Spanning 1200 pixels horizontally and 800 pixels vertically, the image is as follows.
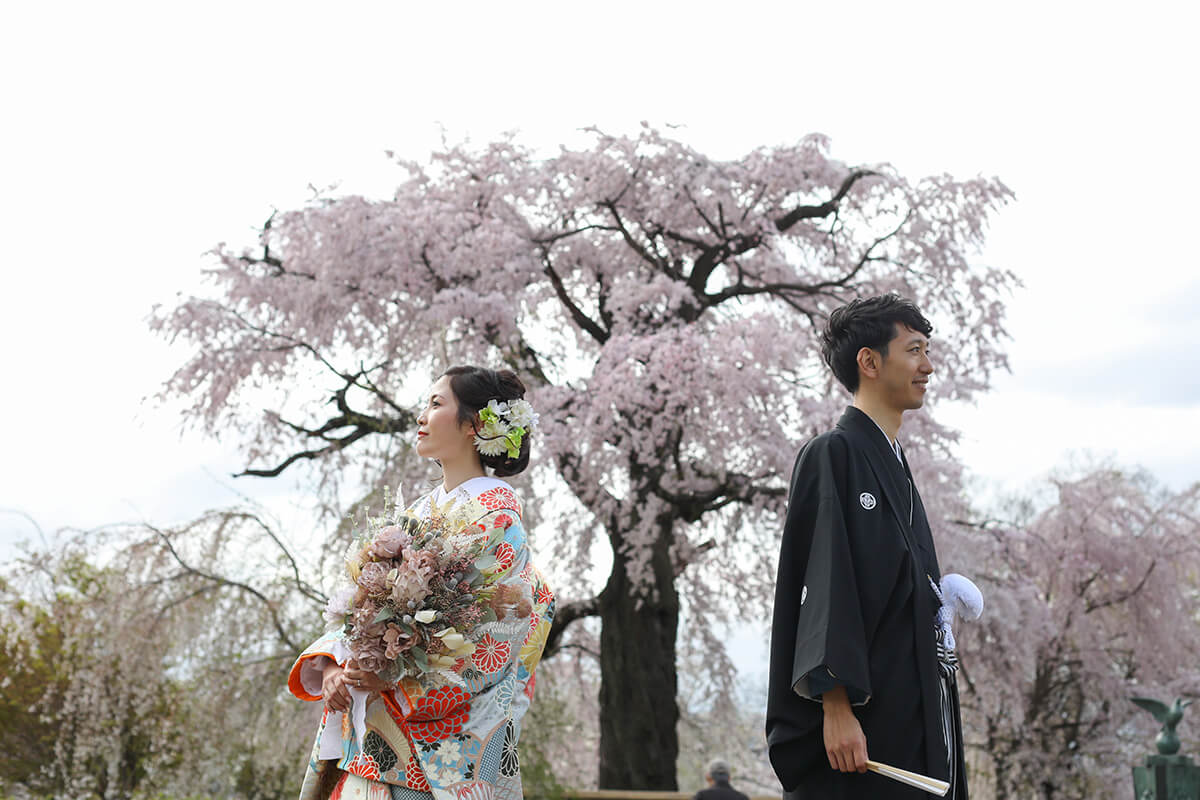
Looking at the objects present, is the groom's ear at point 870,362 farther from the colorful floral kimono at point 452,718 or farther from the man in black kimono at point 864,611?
the colorful floral kimono at point 452,718

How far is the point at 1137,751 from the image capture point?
10.6m

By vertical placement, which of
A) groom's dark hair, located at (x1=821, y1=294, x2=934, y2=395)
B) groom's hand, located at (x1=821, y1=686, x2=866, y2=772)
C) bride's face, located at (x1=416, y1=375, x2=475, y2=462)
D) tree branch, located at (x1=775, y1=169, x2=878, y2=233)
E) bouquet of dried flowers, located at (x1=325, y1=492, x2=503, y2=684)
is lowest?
groom's hand, located at (x1=821, y1=686, x2=866, y2=772)

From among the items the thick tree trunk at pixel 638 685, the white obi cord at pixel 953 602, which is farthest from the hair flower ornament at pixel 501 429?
the thick tree trunk at pixel 638 685

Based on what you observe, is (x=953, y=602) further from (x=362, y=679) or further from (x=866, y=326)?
(x=362, y=679)

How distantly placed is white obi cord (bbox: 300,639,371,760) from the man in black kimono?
980 millimetres

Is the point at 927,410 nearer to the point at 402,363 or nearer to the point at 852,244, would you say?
the point at 852,244

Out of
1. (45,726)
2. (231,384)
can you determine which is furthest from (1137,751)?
(45,726)

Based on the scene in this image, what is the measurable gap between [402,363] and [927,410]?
3818 millimetres

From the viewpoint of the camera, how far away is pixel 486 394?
10.0 ft

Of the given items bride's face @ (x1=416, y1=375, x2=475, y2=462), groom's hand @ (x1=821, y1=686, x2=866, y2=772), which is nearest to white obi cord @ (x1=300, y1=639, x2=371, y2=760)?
bride's face @ (x1=416, y1=375, x2=475, y2=462)

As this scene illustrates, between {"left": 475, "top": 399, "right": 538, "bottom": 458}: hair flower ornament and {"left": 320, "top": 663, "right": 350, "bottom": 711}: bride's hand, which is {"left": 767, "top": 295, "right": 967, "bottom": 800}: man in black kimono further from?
{"left": 320, "top": 663, "right": 350, "bottom": 711}: bride's hand

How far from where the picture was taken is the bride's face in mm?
3008

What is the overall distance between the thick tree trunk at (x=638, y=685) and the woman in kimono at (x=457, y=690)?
530 cm

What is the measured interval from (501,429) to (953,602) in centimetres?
121
